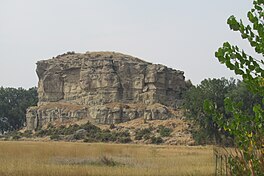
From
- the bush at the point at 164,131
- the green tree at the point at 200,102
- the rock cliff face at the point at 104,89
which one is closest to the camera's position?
the green tree at the point at 200,102

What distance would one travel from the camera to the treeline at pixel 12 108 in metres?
84.2

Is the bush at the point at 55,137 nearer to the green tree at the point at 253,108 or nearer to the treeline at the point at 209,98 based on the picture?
the treeline at the point at 209,98

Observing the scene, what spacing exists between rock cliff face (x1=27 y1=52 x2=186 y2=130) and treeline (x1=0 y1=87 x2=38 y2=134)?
625 centimetres

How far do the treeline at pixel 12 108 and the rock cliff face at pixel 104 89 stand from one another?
20.5 ft

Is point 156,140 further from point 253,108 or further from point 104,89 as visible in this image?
point 253,108

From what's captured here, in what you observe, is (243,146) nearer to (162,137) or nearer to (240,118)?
(240,118)

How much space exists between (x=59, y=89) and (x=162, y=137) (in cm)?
3228

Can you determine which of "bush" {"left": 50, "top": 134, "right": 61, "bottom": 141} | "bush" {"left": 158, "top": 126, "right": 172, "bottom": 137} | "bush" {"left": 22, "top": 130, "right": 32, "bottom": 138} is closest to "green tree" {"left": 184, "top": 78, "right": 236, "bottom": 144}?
"bush" {"left": 158, "top": 126, "right": 172, "bottom": 137}

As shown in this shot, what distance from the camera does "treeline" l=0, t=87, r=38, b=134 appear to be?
84188mm

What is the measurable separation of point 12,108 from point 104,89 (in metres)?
20.5

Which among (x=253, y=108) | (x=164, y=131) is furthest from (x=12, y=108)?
(x=253, y=108)

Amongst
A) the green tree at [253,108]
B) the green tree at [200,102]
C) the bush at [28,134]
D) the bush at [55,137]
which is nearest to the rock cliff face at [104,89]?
the bush at [28,134]

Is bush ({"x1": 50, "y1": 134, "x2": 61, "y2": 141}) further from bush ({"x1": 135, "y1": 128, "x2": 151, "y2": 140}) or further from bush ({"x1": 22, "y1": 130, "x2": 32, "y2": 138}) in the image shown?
bush ({"x1": 135, "y1": 128, "x2": 151, "y2": 140})

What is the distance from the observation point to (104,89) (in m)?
78.1
